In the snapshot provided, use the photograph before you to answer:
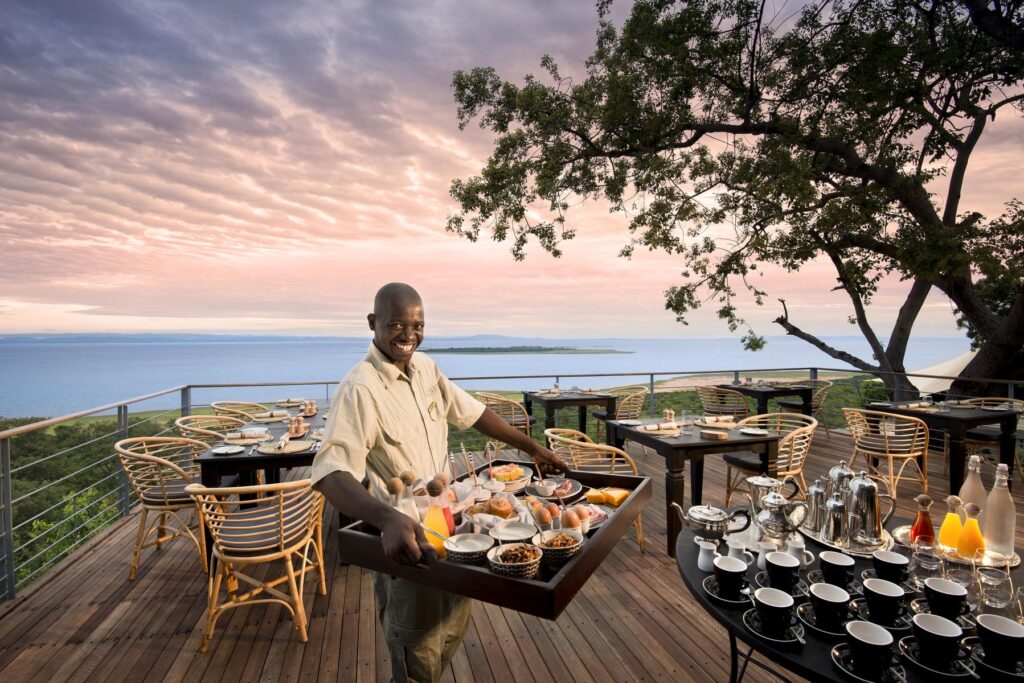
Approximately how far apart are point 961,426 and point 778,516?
16.3ft

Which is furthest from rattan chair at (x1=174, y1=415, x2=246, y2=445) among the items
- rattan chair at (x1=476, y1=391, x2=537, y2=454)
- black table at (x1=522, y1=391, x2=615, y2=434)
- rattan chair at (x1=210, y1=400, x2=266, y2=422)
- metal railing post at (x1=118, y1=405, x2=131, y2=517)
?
black table at (x1=522, y1=391, x2=615, y2=434)

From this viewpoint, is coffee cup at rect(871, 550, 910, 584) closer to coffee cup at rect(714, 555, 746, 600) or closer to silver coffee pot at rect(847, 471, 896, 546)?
silver coffee pot at rect(847, 471, 896, 546)

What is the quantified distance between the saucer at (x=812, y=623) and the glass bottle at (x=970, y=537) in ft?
1.94

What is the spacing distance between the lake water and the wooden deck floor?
12.5 ft

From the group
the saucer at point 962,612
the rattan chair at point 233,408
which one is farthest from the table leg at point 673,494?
the rattan chair at point 233,408

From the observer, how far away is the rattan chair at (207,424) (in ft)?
15.7

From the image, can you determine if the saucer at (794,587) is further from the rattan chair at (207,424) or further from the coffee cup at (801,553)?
the rattan chair at (207,424)

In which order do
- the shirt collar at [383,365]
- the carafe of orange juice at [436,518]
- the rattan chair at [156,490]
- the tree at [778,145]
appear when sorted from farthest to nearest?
the tree at [778,145] → the rattan chair at [156,490] → the shirt collar at [383,365] → the carafe of orange juice at [436,518]

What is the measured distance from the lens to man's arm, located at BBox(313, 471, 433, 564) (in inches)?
41.4

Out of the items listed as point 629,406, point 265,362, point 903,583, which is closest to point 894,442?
point 629,406

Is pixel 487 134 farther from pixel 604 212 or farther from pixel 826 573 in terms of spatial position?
pixel 826 573

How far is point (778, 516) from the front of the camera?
1.50 meters

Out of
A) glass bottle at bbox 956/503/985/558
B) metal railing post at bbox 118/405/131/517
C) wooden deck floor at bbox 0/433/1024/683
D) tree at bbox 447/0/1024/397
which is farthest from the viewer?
tree at bbox 447/0/1024/397

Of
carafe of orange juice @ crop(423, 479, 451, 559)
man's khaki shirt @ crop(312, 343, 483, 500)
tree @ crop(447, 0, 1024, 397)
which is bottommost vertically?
carafe of orange juice @ crop(423, 479, 451, 559)
